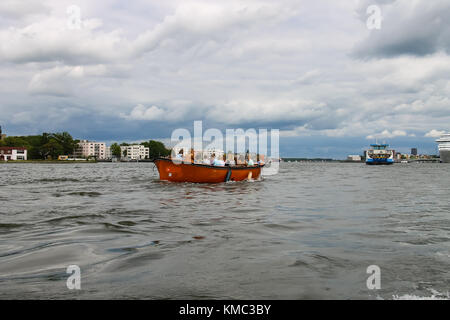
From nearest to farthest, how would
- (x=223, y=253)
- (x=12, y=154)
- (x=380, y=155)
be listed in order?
(x=223, y=253)
(x=380, y=155)
(x=12, y=154)

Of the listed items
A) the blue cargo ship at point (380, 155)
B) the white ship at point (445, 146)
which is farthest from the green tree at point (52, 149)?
the white ship at point (445, 146)

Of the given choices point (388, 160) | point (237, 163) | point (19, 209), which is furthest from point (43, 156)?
point (19, 209)

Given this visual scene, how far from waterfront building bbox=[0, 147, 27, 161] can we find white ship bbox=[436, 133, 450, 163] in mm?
141815

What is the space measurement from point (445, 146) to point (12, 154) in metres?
144

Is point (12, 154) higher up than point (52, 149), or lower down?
lower down

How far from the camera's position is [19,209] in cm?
1119

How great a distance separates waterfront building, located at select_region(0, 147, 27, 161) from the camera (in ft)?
407

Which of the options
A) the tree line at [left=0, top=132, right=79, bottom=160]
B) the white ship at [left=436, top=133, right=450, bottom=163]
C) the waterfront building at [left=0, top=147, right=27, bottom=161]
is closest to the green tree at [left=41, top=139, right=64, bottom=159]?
the tree line at [left=0, top=132, right=79, bottom=160]

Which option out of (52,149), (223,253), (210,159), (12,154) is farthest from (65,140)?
(223,253)

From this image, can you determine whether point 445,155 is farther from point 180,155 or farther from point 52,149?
point 52,149

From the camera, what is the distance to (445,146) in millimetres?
109312

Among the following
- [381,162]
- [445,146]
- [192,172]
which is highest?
[445,146]

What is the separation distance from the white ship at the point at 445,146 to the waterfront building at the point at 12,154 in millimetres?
141815
